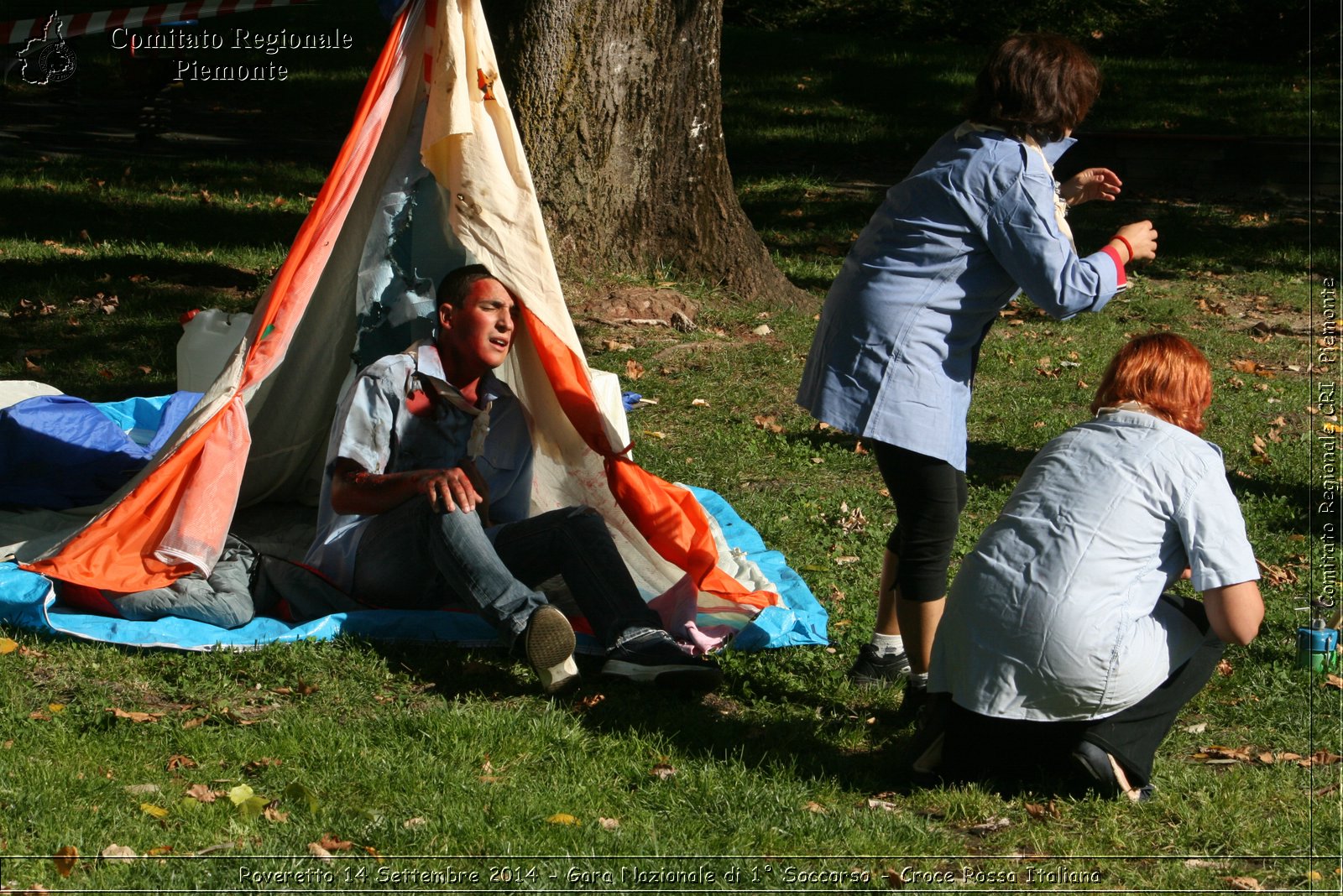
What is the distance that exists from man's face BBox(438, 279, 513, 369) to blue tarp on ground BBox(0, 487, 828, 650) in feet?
2.95

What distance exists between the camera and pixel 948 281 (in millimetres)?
3820

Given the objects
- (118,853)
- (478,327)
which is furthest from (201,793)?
(478,327)

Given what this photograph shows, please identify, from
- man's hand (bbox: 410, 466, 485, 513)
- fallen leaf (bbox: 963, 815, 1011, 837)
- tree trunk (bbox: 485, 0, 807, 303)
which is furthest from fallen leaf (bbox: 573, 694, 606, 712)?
tree trunk (bbox: 485, 0, 807, 303)

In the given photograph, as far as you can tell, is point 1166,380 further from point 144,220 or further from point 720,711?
point 144,220

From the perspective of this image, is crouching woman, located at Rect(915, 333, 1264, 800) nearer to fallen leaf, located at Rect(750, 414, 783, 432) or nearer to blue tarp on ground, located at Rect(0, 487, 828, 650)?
blue tarp on ground, located at Rect(0, 487, 828, 650)

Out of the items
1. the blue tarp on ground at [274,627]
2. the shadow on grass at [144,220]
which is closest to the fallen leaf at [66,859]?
the blue tarp on ground at [274,627]

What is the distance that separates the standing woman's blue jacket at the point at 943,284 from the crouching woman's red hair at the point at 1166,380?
0.23m

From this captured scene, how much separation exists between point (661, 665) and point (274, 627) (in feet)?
4.39

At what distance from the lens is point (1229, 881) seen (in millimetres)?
3211

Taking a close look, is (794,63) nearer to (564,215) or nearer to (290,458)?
(564,215)

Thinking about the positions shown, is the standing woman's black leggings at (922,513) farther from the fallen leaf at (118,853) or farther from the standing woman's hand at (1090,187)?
the fallen leaf at (118,853)

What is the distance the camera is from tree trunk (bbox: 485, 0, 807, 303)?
8.61 metres

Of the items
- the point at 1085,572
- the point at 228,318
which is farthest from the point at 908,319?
the point at 228,318

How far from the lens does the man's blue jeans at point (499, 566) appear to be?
4.20 m
